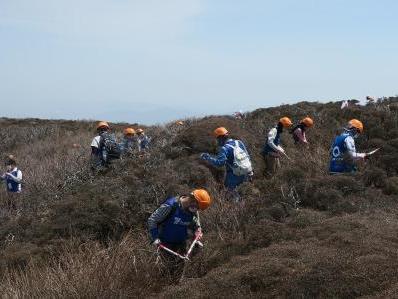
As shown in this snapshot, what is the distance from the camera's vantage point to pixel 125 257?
7.55 meters

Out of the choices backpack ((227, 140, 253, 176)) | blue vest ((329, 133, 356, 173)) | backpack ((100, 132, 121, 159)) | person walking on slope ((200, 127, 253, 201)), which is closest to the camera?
blue vest ((329, 133, 356, 173))

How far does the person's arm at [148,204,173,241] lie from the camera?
773 cm

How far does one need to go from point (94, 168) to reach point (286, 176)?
5.08 meters

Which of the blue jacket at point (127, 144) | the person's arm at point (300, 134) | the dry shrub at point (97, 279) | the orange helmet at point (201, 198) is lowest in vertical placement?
the dry shrub at point (97, 279)

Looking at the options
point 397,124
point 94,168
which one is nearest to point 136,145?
point 94,168

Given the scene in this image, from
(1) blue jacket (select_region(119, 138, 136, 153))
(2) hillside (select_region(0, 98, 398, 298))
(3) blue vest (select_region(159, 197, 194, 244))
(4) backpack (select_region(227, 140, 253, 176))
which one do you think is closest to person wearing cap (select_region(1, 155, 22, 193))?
(2) hillside (select_region(0, 98, 398, 298))

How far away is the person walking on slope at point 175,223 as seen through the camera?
7703 millimetres

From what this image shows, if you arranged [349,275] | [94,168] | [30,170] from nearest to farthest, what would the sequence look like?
[349,275] → [94,168] → [30,170]

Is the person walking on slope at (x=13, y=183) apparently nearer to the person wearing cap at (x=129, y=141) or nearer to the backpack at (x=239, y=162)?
the person wearing cap at (x=129, y=141)

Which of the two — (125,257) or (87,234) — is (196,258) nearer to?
(125,257)

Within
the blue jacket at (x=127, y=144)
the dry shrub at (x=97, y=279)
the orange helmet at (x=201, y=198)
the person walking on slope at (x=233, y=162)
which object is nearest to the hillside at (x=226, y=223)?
the dry shrub at (x=97, y=279)

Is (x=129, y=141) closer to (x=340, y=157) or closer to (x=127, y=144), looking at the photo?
(x=127, y=144)

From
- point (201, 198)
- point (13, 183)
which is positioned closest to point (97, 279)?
point (201, 198)

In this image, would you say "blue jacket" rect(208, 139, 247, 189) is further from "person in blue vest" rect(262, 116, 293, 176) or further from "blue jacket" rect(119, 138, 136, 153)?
"blue jacket" rect(119, 138, 136, 153)
